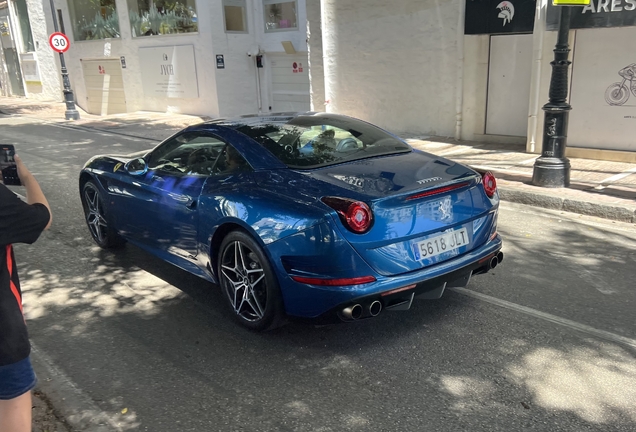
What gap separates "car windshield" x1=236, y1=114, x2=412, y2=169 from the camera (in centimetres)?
418

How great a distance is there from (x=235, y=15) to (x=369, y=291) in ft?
57.0

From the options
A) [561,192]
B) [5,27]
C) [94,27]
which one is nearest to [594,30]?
[561,192]

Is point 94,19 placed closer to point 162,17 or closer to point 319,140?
point 162,17

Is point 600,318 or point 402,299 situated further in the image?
point 600,318

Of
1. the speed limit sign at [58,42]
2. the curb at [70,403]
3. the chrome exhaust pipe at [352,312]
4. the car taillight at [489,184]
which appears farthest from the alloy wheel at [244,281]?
the speed limit sign at [58,42]

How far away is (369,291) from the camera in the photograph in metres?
3.43

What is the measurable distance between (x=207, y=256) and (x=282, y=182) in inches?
36.1

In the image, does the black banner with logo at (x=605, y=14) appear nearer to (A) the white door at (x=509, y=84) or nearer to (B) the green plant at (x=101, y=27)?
(A) the white door at (x=509, y=84)

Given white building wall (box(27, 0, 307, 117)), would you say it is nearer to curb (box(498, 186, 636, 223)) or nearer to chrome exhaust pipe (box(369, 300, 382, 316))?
curb (box(498, 186, 636, 223))

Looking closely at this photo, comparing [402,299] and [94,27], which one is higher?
[94,27]

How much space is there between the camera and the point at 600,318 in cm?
417

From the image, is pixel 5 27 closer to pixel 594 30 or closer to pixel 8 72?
pixel 8 72

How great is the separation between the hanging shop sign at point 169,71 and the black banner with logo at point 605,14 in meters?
13.5

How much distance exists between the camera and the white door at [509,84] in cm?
1122
